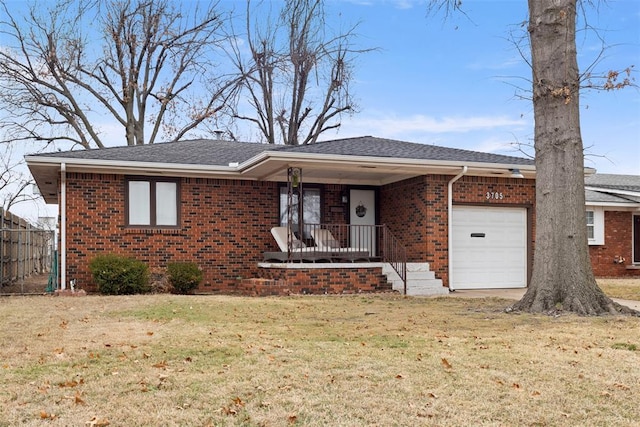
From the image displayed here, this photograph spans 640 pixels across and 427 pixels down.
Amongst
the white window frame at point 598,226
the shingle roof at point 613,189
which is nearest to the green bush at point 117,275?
the shingle roof at point 613,189

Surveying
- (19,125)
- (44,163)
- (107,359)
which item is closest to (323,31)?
(19,125)

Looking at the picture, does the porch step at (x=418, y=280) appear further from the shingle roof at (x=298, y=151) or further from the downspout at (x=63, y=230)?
the downspout at (x=63, y=230)

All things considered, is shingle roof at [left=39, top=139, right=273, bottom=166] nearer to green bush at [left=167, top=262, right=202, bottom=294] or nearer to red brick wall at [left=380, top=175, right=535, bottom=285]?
green bush at [left=167, top=262, right=202, bottom=294]

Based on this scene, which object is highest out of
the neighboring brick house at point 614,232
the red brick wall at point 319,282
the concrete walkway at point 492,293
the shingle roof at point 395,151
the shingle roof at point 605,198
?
the shingle roof at point 395,151

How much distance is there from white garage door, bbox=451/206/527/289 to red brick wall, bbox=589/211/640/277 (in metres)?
5.98

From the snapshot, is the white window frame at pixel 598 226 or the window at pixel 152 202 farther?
the white window frame at pixel 598 226

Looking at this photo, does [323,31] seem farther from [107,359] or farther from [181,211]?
[107,359]

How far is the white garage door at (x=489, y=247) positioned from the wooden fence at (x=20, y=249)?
892 cm

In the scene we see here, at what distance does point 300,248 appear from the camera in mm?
13805

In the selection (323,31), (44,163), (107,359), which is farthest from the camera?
(323,31)

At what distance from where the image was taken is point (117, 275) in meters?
13.1

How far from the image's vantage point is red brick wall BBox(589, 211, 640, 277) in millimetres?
20422

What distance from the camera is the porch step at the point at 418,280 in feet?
45.4

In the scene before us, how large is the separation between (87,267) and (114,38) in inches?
637
